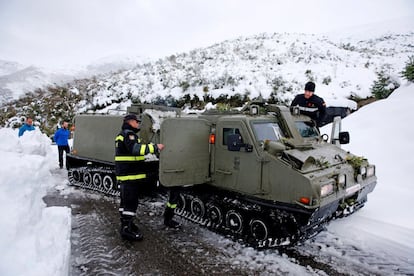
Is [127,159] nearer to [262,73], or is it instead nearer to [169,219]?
[169,219]

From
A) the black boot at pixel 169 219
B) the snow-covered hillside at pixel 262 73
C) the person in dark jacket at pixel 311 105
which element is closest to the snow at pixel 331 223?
the black boot at pixel 169 219

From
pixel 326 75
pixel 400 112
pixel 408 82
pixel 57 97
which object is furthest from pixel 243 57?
pixel 57 97

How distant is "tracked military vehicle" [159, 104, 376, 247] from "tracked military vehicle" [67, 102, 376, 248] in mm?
14

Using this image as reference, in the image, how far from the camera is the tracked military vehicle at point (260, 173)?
4.31m

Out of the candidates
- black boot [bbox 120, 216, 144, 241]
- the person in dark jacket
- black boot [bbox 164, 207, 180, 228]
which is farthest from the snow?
the person in dark jacket

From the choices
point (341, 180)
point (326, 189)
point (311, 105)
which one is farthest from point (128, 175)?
point (311, 105)

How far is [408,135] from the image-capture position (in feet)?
25.4

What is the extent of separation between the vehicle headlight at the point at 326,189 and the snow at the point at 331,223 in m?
1.04

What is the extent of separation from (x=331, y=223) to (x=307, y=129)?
181 centimetres

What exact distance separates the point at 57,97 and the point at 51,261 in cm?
2231

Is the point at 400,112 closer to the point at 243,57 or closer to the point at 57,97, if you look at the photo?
the point at 243,57

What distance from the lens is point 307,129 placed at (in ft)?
19.4

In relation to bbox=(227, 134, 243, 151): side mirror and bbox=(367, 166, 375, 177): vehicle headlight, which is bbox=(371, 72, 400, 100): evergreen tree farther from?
bbox=(227, 134, 243, 151): side mirror

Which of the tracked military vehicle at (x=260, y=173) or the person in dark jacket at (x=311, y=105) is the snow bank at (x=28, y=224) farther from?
the person in dark jacket at (x=311, y=105)
